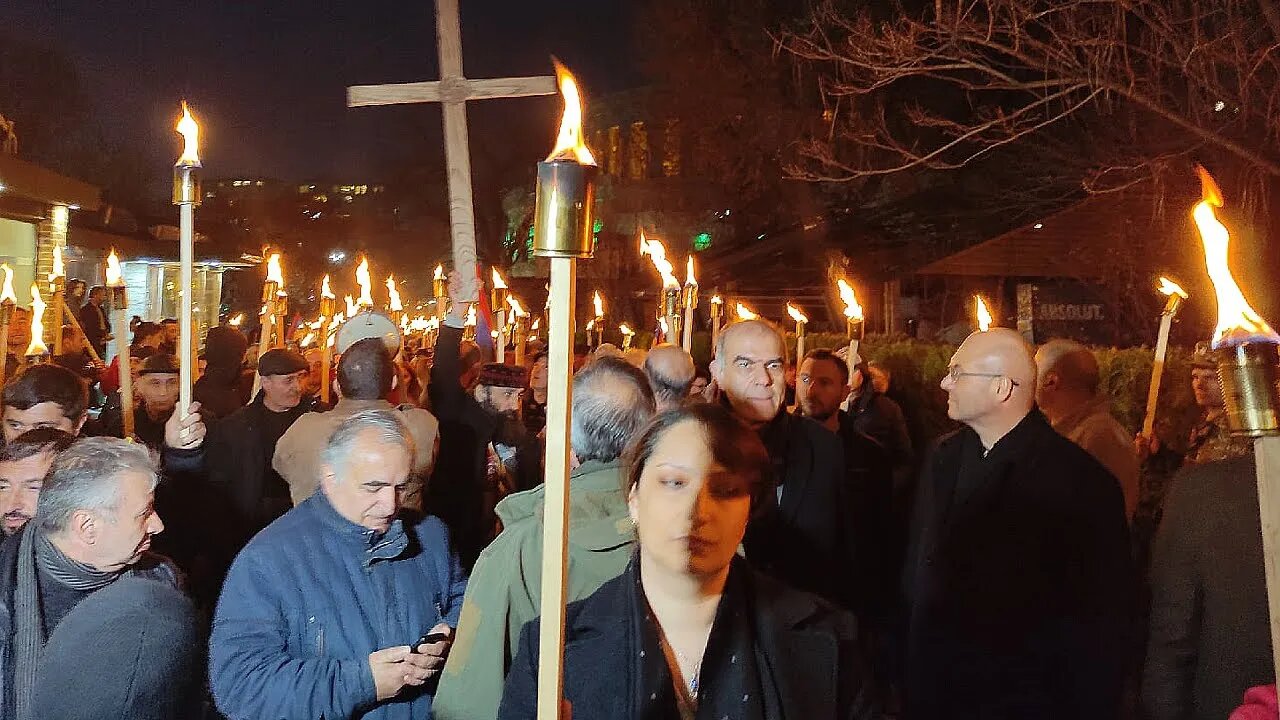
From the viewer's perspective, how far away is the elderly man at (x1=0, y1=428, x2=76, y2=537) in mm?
3719

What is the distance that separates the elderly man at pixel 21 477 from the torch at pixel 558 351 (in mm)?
2880

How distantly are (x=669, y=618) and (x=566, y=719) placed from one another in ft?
1.70

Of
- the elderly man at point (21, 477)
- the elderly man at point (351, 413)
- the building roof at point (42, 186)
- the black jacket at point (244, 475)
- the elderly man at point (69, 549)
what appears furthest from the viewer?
the building roof at point (42, 186)

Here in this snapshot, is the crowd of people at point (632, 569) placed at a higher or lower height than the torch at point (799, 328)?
lower

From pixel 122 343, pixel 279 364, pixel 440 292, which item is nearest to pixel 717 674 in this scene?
pixel 122 343

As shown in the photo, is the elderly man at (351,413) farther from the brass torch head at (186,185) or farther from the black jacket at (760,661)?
the black jacket at (760,661)

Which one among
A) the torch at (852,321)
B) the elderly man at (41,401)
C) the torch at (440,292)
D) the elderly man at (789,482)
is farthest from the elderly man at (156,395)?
the torch at (852,321)

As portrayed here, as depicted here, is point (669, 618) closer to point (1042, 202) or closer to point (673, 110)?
point (1042, 202)

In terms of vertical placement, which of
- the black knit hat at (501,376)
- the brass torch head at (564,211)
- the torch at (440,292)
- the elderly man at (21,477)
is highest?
the torch at (440,292)

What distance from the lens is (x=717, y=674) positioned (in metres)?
2.26

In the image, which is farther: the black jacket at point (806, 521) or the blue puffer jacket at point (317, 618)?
the black jacket at point (806, 521)

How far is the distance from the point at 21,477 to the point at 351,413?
4.56 ft

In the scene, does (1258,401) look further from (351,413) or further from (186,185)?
(351,413)

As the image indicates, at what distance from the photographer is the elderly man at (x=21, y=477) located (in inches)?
146
